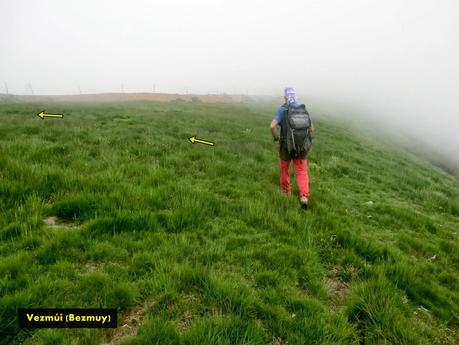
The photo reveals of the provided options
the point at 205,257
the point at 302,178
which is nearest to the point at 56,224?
the point at 205,257

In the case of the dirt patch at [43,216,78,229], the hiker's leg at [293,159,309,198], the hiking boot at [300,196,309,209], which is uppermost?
the hiker's leg at [293,159,309,198]

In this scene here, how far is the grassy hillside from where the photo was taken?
11.9 feet

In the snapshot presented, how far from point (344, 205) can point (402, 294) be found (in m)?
4.17

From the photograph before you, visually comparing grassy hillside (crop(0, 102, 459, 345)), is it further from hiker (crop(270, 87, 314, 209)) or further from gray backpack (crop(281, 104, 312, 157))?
gray backpack (crop(281, 104, 312, 157))

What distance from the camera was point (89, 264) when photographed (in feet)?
14.4

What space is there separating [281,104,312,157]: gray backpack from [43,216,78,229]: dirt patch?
5.29 meters

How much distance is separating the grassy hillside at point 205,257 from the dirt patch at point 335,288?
0.9 inches

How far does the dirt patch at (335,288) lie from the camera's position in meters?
4.54

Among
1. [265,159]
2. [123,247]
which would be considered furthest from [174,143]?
[123,247]

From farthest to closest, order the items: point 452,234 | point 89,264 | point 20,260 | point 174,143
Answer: point 174,143, point 452,234, point 89,264, point 20,260

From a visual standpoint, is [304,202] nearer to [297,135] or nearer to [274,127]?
[297,135]

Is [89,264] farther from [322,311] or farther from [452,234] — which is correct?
[452,234]

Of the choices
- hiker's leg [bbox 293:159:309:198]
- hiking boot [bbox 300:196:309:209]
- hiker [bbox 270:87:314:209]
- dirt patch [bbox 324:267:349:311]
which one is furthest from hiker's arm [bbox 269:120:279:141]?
dirt patch [bbox 324:267:349:311]

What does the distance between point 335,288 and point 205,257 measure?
2158mm
